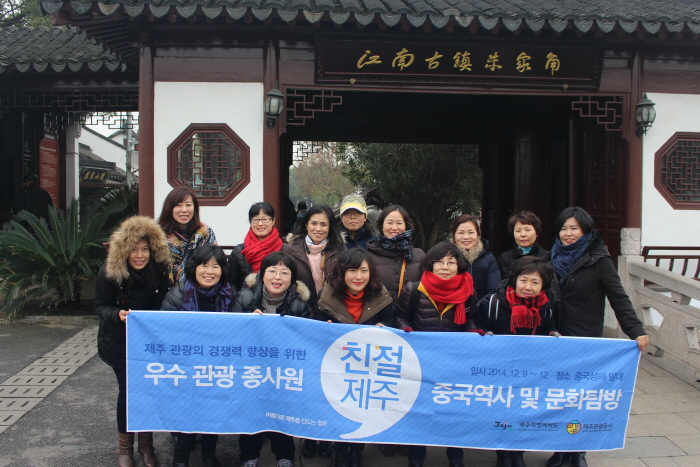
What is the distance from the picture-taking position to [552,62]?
246 inches

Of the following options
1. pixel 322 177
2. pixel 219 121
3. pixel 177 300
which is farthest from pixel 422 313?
pixel 322 177

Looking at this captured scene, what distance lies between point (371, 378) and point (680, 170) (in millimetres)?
5198

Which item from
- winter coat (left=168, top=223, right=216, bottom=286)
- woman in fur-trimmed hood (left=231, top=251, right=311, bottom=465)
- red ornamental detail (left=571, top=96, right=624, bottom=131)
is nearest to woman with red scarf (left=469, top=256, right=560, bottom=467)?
woman in fur-trimmed hood (left=231, top=251, right=311, bottom=465)

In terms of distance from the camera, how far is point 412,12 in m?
5.53

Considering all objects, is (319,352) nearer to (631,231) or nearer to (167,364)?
(167,364)

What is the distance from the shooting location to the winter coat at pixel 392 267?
376cm

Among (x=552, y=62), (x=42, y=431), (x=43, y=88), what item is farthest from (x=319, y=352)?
(x=43, y=88)

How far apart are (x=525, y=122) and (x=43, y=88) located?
23.8 ft

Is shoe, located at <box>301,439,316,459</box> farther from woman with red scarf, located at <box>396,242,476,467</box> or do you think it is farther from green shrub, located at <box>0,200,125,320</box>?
green shrub, located at <box>0,200,125,320</box>

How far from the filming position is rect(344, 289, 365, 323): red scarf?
3.45m

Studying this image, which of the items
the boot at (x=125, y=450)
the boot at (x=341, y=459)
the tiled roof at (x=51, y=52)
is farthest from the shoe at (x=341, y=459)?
the tiled roof at (x=51, y=52)

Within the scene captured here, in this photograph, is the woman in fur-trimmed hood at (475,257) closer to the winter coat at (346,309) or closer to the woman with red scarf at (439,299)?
the woman with red scarf at (439,299)

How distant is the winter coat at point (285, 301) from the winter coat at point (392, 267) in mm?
570

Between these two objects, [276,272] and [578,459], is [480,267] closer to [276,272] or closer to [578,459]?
[578,459]
